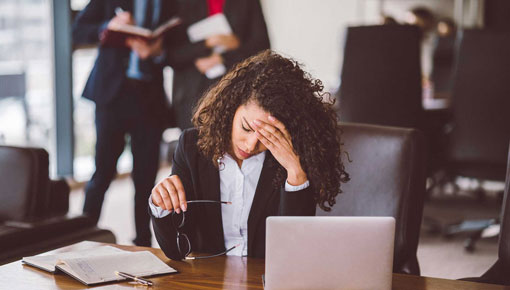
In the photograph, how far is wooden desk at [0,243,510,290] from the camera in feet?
4.66

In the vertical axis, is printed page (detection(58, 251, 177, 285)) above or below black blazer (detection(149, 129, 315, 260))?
below

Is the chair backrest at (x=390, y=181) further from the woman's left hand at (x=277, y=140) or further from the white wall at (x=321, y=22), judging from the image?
the white wall at (x=321, y=22)

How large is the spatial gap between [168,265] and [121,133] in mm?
1816

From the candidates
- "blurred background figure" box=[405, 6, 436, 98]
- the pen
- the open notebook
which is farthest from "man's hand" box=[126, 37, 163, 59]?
"blurred background figure" box=[405, 6, 436, 98]

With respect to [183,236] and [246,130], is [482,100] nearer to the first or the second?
[246,130]

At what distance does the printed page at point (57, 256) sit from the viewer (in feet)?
4.99

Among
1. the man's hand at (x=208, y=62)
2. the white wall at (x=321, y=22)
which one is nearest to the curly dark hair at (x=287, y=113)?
the man's hand at (x=208, y=62)

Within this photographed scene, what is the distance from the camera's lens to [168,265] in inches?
61.9

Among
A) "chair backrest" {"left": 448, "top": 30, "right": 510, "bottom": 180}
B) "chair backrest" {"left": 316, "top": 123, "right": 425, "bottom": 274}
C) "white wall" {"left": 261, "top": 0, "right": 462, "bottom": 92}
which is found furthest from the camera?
"white wall" {"left": 261, "top": 0, "right": 462, "bottom": 92}

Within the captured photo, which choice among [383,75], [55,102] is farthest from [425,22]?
[55,102]

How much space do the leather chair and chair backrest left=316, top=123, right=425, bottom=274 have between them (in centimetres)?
101

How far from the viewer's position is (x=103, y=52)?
10.8ft

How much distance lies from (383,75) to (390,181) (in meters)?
2.05

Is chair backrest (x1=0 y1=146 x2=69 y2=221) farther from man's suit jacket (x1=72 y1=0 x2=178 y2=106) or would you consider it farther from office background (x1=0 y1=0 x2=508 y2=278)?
office background (x1=0 y1=0 x2=508 y2=278)
